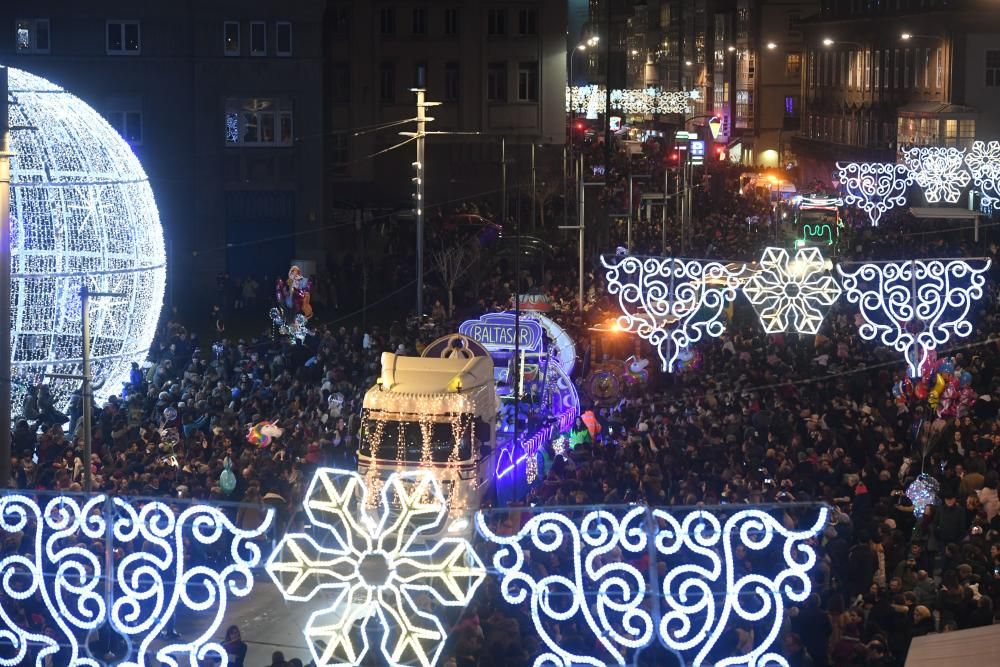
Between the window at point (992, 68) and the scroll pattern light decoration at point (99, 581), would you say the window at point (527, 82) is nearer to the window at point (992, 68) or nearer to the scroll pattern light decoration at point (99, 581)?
the window at point (992, 68)

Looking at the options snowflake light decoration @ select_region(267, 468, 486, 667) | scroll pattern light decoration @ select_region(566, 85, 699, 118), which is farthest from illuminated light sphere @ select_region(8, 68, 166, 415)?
scroll pattern light decoration @ select_region(566, 85, 699, 118)

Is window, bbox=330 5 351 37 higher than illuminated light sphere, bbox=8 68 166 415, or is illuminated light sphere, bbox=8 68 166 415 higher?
window, bbox=330 5 351 37

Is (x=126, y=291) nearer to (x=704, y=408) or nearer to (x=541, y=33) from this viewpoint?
(x=704, y=408)

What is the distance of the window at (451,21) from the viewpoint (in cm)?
6366

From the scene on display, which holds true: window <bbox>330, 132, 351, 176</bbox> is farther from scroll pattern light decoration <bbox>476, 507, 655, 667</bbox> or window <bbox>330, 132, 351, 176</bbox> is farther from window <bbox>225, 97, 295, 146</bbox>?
scroll pattern light decoration <bbox>476, 507, 655, 667</bbox>

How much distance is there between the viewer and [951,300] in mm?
A: 30547

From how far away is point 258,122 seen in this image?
161 feet

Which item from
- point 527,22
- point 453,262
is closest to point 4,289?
point 453,262

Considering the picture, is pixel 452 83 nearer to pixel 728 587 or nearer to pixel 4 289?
pixel 4 289

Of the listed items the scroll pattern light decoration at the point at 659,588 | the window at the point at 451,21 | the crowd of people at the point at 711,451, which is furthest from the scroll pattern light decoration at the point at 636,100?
the scroll pattern light decoration at the point at 659,588

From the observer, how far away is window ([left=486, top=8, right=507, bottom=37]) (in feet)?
207

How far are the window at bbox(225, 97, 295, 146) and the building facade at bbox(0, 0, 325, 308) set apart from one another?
3 cm

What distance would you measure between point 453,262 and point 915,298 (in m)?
16.2

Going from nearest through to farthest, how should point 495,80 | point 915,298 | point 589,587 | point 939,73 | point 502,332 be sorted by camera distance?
point 589,587
point 502,332
point 915,298
point 495,80
point 939,73
